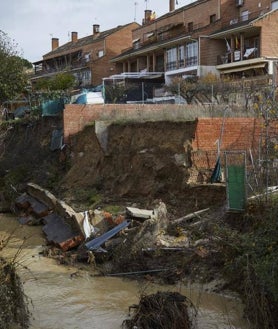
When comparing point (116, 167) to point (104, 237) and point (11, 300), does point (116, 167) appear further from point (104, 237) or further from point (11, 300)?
point (11, 300)

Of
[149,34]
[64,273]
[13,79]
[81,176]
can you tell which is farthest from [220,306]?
[149,34]

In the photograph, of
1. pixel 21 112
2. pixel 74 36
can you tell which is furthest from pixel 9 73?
pixel 74 36

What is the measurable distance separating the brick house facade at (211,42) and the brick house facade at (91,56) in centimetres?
296

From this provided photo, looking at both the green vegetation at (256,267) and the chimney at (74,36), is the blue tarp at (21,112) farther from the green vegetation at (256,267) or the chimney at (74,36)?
the chimney at (74,36)


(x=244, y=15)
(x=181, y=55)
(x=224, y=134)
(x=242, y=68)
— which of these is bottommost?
(x=224, y=134)

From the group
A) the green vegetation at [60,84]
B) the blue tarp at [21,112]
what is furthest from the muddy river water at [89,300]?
the green vegetation at [60,84]

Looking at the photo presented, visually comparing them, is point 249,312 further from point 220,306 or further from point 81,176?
point 81,176

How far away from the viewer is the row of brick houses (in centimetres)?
3803

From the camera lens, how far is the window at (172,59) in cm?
4738

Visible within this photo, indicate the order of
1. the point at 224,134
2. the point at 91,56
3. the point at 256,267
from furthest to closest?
the point at 91,56, the point at 224,134, the point at 256,267

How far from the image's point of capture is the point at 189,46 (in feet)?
149

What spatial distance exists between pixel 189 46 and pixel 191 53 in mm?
738

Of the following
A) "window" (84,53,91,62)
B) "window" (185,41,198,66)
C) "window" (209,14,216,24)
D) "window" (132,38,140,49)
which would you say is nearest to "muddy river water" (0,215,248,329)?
"window" (185,41,198,66)

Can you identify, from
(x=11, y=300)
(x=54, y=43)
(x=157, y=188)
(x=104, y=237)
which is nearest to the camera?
(x=11, y=300)
